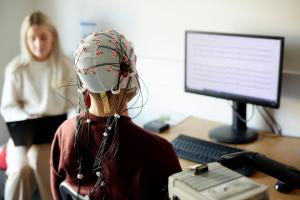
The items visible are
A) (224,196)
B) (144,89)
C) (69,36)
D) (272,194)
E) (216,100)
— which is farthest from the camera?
(69,36)

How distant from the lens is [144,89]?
8.09 ft

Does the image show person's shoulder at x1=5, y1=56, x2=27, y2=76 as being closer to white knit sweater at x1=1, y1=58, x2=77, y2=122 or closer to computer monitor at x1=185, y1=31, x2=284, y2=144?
white knit sweater at x1=1, y1=58, x2=77, y2=122

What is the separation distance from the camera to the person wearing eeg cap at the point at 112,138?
1.25 metres

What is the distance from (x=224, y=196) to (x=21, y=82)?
191 centimetres

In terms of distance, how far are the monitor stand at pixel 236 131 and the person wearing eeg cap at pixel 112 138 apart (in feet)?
2.14

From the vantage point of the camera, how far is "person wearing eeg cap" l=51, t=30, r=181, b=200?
1.25 metres

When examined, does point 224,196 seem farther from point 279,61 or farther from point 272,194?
point 279,61

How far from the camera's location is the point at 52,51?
252 cm

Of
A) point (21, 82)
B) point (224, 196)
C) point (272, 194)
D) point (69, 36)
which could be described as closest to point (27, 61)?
point (21, 82)

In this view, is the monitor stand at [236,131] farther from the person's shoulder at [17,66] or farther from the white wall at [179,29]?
the person's shoulder at [17,66]

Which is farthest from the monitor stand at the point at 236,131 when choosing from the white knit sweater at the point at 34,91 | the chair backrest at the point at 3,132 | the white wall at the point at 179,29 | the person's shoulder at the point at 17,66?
the chair backrest at the point at 3,132

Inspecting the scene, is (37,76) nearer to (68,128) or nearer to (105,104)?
(68,128)

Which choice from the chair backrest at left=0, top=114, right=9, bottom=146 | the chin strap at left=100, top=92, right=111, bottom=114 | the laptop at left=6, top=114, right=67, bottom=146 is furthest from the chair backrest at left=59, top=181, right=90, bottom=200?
the chair backrest at left=0, top=114, right=9, bottom=146

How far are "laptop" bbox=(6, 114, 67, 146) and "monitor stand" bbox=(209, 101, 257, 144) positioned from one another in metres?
0.86
